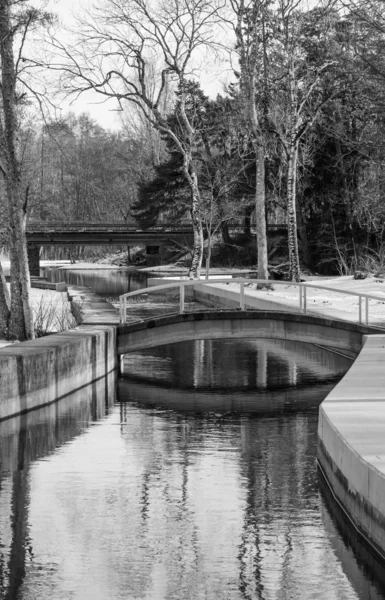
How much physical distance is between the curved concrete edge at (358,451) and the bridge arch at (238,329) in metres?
7.78

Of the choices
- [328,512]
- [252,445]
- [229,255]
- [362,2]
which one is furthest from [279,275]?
[328,512]

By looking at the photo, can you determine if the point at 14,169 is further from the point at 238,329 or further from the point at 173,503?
the point at 173,503

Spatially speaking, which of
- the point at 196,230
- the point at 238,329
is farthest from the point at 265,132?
the point at 238,329

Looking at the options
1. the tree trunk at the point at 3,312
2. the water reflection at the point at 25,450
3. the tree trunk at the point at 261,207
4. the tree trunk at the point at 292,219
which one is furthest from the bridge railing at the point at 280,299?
the tree trunk at the point at 261,207

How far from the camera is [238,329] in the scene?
25047 mm

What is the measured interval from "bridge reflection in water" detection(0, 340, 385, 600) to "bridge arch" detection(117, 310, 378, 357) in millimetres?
3331

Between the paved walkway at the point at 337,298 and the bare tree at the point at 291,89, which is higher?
the bare tree at the point at 291,89

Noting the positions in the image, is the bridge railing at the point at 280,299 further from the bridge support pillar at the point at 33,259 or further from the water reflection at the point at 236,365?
the bridge support pillar at the point at 33,259

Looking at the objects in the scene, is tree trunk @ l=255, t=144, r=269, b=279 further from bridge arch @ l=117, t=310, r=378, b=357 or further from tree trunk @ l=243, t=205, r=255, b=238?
tree trunk @ l=243, t=205, r=255, b=238

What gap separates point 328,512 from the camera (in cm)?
1153

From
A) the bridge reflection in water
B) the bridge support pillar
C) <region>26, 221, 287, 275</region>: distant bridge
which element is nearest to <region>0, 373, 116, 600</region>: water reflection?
the bridge reflection in water

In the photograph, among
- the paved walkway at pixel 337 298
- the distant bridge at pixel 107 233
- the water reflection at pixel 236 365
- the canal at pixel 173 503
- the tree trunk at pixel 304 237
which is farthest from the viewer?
the distant bridge at pixel 107 233

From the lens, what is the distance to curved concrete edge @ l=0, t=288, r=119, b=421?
17.1 metres

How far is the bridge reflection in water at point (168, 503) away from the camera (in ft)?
30.3
